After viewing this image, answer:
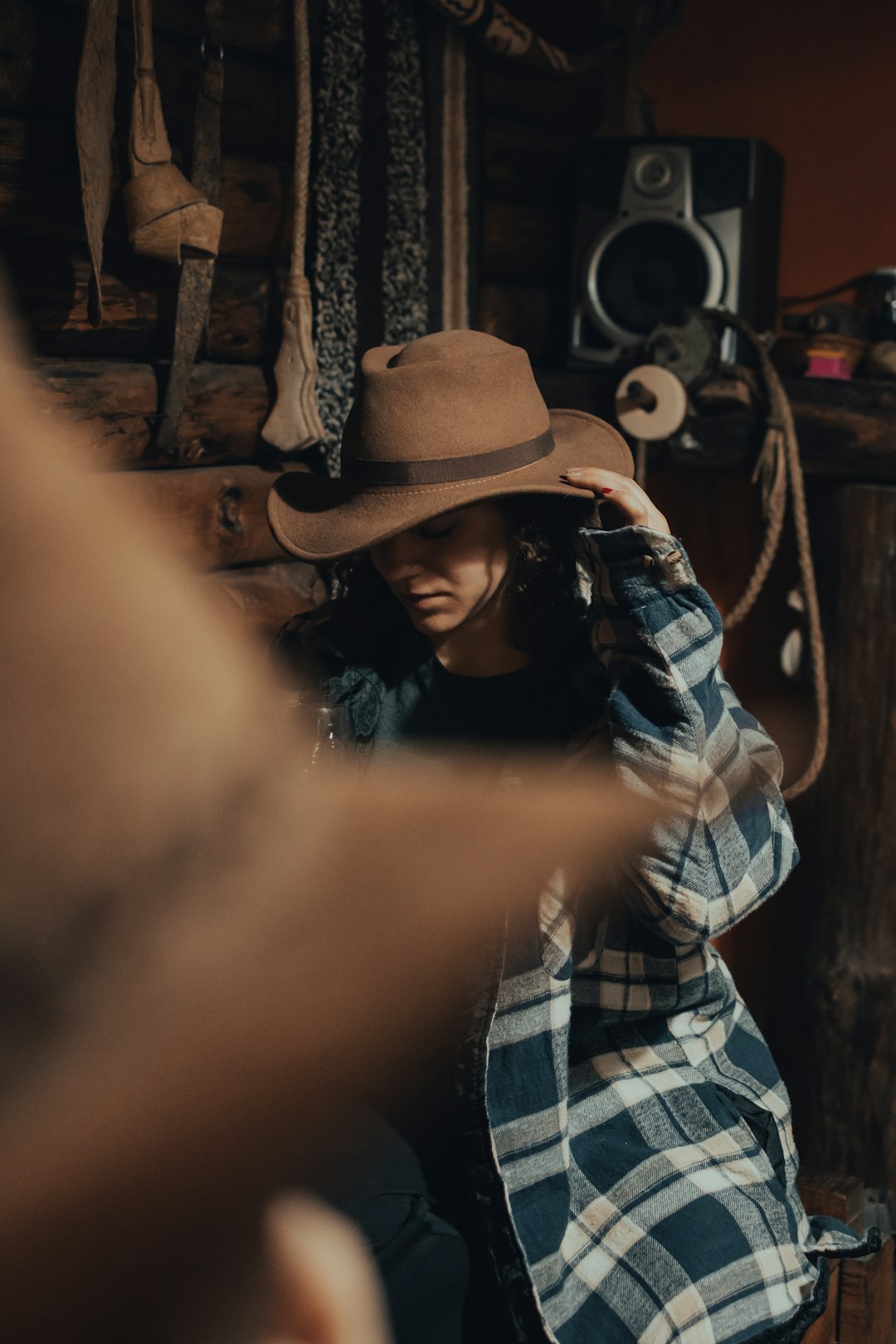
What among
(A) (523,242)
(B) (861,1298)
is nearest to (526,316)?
(A) (523,242)

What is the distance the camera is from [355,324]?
6.00 feet

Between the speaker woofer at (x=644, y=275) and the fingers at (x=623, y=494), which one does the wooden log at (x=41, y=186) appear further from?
the speaker woofer at (x=644, y=275)

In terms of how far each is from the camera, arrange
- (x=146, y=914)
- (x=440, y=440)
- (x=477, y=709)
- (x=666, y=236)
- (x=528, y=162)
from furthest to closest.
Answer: (x=528, y=162), (x=666, y=236), (x=477, y=709), (x=440, y=440), (x=146, y=914)

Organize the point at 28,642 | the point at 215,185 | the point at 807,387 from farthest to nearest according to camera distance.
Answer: the point at 807,387, the point at 215,185, the point at 28,642

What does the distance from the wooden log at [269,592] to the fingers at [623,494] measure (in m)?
0.69

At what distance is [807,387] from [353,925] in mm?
1425

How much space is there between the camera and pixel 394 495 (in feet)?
3.89

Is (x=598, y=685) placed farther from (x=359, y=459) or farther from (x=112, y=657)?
(x=112, y=657)

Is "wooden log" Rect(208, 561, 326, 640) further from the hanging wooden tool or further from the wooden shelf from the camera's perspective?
the wooden shelf

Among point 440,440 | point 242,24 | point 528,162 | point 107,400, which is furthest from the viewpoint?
point 528,162

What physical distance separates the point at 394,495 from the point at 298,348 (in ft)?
2.01

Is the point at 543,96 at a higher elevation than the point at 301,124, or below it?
higher

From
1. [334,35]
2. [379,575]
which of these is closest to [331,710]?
[379,575]

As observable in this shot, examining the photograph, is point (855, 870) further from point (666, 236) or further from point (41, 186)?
point (41, 186)
